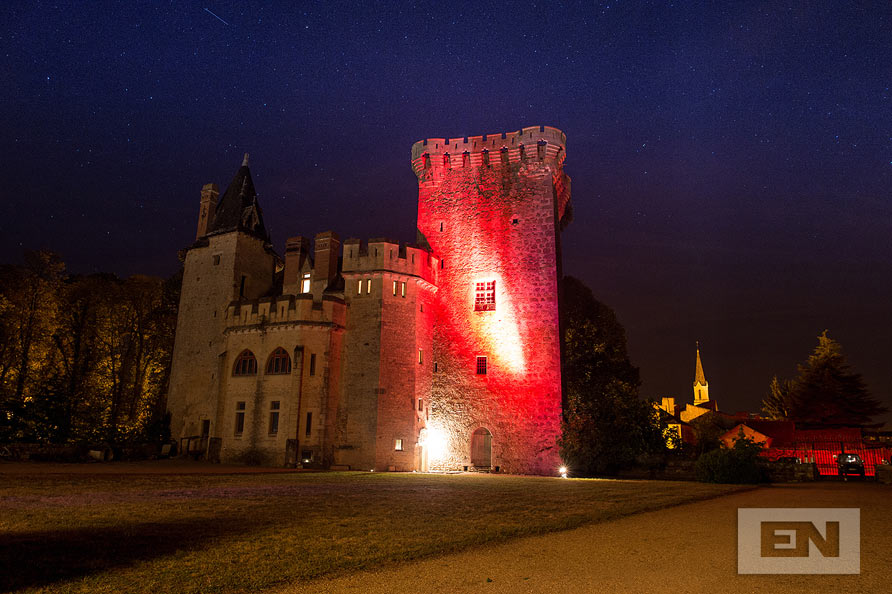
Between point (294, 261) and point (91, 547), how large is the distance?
29.3 metres

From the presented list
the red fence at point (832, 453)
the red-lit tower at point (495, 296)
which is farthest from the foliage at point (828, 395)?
the red-lit tower at point (495, 296)

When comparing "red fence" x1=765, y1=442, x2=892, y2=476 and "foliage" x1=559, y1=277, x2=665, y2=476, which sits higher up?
"foliage" x1=559, y1=277, x2=665, y2=476

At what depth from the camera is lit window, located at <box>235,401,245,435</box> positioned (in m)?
31.9

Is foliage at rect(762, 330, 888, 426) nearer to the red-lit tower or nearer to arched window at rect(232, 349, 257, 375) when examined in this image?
the red-lit tower

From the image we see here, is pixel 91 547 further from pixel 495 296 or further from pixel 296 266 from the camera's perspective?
pixel 296 266

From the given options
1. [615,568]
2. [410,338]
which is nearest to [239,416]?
[410,338]

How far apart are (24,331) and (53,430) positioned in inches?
271

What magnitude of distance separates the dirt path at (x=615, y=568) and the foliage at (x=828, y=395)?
47.4 m

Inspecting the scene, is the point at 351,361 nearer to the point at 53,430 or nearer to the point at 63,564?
the point at 53,430

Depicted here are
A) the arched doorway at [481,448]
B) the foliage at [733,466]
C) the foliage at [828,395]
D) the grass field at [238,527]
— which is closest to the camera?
the grass field at [238,527]

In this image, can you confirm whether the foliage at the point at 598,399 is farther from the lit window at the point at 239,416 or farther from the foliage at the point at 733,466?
the lit window at the point at 239,416

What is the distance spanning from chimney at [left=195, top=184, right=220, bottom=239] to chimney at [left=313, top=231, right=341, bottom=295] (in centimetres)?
966

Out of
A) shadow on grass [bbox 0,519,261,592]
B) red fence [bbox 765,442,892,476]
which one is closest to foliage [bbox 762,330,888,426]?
red fence [bbox 765,442,892,476]

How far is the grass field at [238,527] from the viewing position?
21.0 feet
